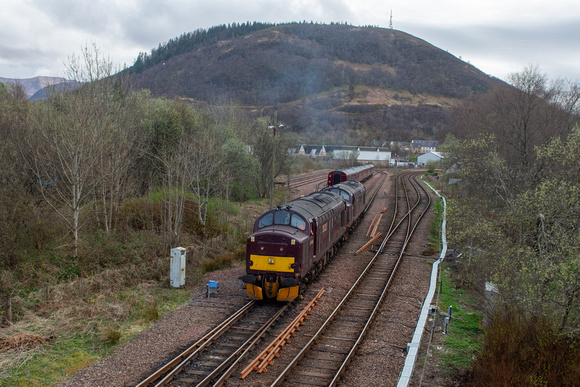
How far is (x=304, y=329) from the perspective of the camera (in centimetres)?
1197

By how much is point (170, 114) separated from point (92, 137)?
1286cm

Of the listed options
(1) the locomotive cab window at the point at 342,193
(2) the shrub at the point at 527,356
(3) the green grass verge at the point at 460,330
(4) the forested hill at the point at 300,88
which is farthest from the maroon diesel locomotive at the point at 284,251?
(4) the forested hill at the point at 300,88

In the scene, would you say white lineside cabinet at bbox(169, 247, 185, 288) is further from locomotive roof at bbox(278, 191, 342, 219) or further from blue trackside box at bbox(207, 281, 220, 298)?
locomotive roof at bbox(278, 191, 342, 219)

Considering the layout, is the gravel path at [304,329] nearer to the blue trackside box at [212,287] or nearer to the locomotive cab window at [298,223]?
the blue trackside box at [212,287]

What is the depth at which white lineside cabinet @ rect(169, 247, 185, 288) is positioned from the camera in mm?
15047

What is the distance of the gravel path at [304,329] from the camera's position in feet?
30.1

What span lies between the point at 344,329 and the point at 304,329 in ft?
3.85

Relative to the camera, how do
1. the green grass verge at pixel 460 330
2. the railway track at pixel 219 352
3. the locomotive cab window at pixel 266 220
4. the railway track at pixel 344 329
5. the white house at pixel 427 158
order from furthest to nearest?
the white house at pixel 427 158 → the locomotive cab window at pixel 266 220 → the green grass verge at pixel 460 330 → the railway track at pixel 344 329 → the railway track at pixel 219 352

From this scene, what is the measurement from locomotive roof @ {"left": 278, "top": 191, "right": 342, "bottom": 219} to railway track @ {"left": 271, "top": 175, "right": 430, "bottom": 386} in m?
3.14

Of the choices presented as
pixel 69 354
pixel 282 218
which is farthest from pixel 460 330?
pixel 69 354

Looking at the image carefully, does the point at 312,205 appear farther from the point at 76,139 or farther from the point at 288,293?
the point at 76,139

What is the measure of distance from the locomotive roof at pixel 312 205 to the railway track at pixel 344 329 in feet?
10.3

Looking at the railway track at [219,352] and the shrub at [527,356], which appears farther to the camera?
the railway track at [219,352]

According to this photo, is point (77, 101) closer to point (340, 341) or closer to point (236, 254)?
point (236, 254)
